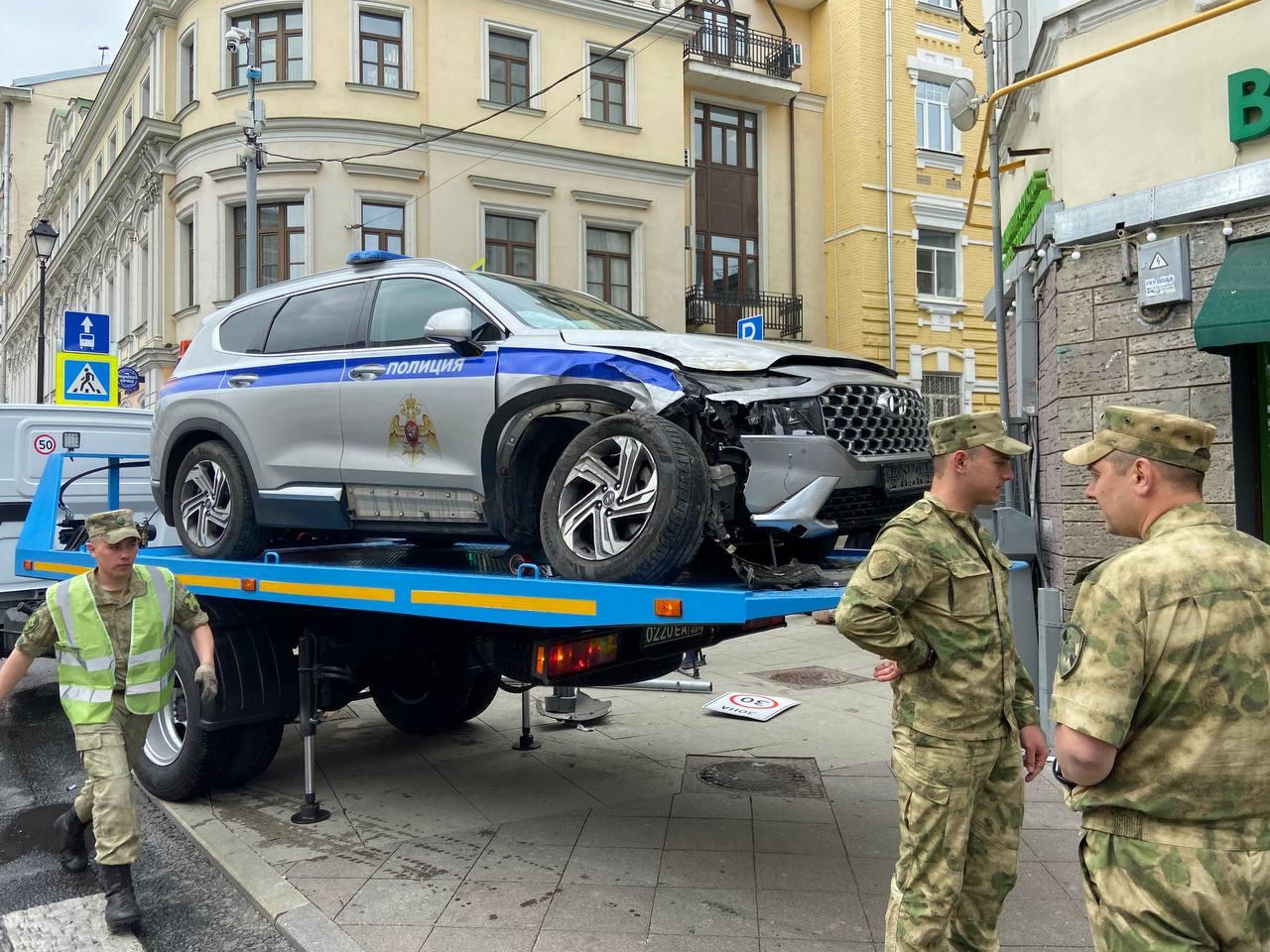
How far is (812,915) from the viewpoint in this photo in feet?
13.9

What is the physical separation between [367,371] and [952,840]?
3.50 m

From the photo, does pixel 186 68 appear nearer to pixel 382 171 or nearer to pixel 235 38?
pixel 382 171

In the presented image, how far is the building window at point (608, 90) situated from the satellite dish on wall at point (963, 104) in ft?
44.5

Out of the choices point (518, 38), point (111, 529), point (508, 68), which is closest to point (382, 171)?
point (508, 68)

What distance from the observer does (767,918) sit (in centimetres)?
423

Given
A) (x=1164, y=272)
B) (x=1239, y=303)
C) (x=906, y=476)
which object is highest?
(x=1164, y=272)

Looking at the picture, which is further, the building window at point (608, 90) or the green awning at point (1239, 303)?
the building window at point (608, 90)

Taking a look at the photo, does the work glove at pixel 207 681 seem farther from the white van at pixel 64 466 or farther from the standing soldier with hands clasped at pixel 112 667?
the white van at pixel 64 466

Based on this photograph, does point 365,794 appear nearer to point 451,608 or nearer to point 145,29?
point 451,608

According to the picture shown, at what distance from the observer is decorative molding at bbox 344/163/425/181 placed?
19422 millimetres

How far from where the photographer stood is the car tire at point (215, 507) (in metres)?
5.82

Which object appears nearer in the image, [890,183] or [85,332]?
[85,332]

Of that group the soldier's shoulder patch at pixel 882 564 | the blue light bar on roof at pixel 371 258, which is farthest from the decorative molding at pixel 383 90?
the soldier's shoulder patch at pixel 882 564

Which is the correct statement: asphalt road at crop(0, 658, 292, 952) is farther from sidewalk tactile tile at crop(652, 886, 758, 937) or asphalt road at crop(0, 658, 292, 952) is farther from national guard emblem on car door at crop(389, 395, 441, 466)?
national guard emblem on car door at crop(389, 395, 441, 466)
